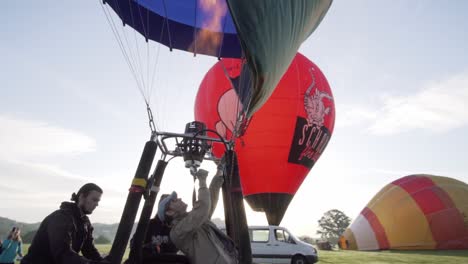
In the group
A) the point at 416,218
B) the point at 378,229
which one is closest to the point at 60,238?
the point at 416,218

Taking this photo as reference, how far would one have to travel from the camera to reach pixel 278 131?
1070cm

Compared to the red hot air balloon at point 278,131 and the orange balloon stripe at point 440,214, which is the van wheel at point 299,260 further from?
the orange balloon stripe at point 440,214

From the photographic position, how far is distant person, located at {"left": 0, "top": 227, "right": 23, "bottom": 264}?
6430mm

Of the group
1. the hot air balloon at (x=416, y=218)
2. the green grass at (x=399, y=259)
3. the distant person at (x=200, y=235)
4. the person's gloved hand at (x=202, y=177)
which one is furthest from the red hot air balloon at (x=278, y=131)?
the distant person at (x=200, y=235)

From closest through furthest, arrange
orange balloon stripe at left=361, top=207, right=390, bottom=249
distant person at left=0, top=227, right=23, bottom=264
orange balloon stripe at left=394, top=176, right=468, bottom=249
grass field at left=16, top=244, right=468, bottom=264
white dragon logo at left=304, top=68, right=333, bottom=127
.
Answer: distant person at left=0, top=227, right=23, bottom=264 < grass field at left=16, top=244, right=468, bottom=264 < white dragon logo at left=304, top=68, right=333, bottom=127 < orange balloon stripe at left=394, top=176, right=468, bottom=249 < orange balloon stripe at left=361, top=207, right=390, bottom=249

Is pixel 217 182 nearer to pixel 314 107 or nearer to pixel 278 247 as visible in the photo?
pixel 278 247

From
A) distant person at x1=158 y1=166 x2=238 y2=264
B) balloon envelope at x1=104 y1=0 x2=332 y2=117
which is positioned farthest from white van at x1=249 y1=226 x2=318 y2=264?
distant person at x1=158 y1=166 x2=238 y2=264

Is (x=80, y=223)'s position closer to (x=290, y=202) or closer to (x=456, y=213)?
(x=290, y=202)

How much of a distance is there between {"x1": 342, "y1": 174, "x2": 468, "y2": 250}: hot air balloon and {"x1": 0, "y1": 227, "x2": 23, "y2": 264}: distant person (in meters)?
13.7

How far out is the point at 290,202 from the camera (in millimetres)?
11492

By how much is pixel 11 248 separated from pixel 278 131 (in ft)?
23.8

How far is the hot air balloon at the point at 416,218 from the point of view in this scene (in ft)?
46.4

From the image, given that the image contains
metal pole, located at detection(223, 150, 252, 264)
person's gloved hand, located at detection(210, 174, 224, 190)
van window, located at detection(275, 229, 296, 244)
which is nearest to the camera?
metal pole, located at detection(223, 150, 252, 264)

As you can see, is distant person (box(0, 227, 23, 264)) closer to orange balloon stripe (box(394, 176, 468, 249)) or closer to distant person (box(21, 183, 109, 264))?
distant person (box(21, 183, 109, 264))
